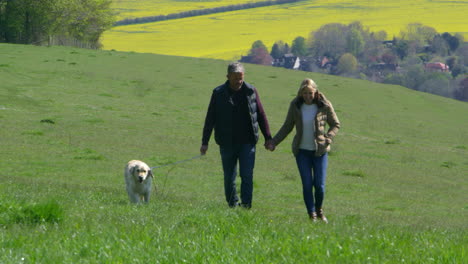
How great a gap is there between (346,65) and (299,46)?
28.7 ft

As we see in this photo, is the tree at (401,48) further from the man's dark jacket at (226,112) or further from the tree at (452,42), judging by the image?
the man's dark jacket at (226,112)

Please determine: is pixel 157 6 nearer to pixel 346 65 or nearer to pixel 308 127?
pixel 346 65

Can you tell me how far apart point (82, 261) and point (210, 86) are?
42.3 metres

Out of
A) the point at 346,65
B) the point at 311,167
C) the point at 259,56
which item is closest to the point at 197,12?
the point at 346,65

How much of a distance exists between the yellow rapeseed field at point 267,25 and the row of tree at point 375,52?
327cm

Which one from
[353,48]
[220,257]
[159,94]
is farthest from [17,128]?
[353,48]

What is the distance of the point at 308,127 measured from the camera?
11.8 meters

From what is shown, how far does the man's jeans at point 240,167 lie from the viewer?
12227 millimetres

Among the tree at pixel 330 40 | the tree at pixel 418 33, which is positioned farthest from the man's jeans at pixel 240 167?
the tree at pixel 418 33

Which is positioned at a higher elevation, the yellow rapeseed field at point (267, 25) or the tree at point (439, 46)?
the yellow rapeseed field at point (267, 25)

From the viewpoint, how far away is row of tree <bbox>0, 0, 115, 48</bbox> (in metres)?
72.1

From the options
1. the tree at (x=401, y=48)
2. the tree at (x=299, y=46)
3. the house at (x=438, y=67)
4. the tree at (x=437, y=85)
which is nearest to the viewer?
the tree at (x=437, y=85)

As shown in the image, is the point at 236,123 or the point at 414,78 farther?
the point at 414,78

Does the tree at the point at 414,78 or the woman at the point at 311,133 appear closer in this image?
the woman at the point at 311,133
